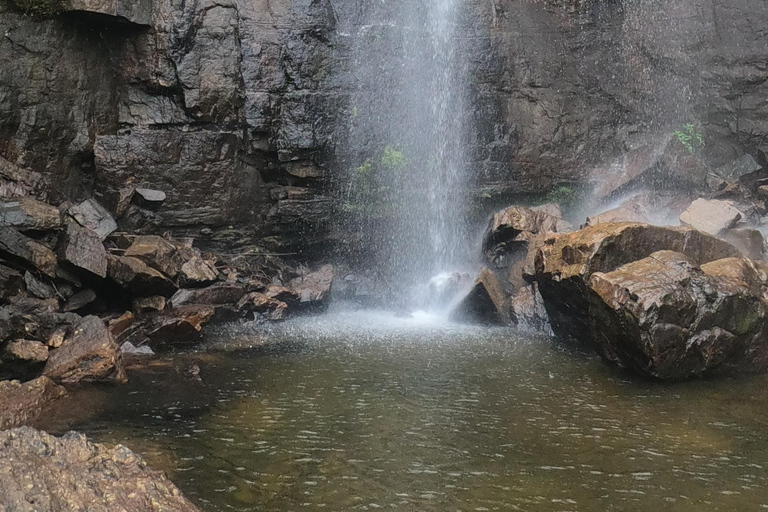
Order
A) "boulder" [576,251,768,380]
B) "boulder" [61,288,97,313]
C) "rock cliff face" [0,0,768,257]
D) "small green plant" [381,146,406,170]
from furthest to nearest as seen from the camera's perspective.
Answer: "small green plant" [381,146,406,170], "rock cliff face" [0,0,768,257], "boulder" [61,288,97,313], "boulder" [576,251,768,380]

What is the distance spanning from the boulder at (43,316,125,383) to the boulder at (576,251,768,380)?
6.99 meters

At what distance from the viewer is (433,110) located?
15.9 metres

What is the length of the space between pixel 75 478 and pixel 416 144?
41.6ft

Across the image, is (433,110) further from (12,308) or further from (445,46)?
(12,308)

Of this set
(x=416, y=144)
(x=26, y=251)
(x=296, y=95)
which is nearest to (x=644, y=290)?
(x=416, y=144)

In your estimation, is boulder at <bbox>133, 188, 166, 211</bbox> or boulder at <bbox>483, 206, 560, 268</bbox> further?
boulder at <bbox>483, 206, 560, 268</bbox>

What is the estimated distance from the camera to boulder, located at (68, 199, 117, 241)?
1245cm

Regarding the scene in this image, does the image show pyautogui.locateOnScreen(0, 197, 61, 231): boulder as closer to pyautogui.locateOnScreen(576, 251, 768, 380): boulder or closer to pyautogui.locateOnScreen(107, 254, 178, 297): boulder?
pyautogui.locateOnScreen(107, 254, 178, 297): boulder

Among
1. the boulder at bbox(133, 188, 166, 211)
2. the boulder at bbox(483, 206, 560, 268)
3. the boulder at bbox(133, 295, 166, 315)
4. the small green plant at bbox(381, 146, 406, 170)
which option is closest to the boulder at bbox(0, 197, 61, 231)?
the boulder at bbox(133, 295, 166, 315)

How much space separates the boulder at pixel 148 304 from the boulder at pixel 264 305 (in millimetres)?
1579

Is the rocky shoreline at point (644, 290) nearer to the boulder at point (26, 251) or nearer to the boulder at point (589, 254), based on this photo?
the boulder at point (589, 254)

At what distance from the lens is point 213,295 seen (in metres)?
12.3

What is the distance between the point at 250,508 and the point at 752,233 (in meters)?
11.8

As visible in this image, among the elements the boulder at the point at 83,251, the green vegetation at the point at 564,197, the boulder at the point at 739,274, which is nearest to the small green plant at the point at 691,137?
the green vegetation at the point at 564,197
